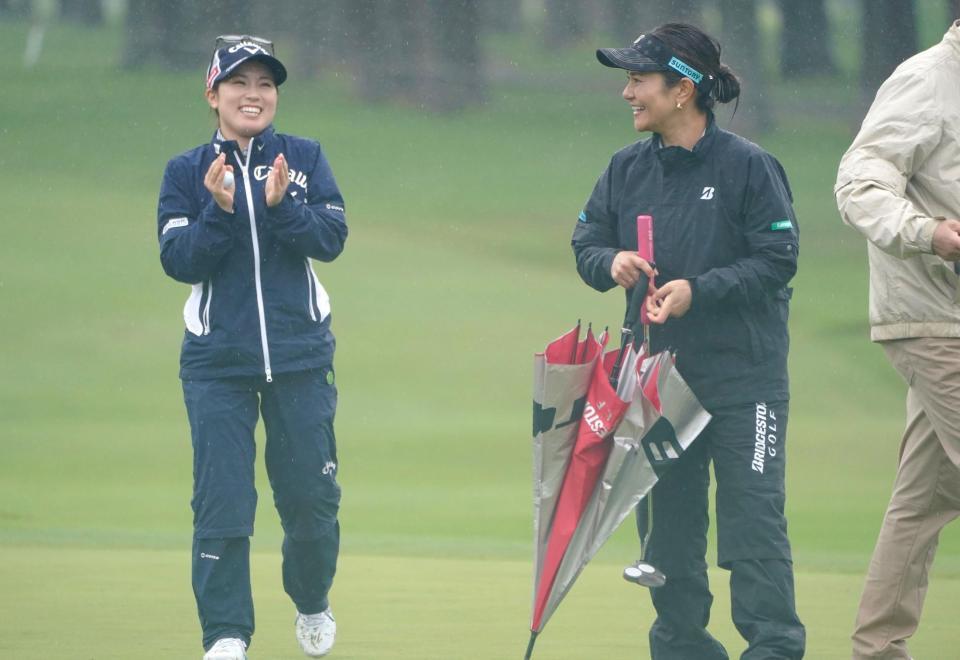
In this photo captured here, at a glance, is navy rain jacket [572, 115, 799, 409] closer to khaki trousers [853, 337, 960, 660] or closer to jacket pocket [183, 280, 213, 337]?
khaki trousers [853, 337, 960, 660]

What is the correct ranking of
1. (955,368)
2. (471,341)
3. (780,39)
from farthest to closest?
(780,39) → (471,341) → (955,368)

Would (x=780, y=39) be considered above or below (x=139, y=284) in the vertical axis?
above

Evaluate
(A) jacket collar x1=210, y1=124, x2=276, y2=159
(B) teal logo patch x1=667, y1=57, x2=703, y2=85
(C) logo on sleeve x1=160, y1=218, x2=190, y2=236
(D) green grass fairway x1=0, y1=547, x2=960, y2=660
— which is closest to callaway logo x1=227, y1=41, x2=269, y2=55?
(A) jacket collar x1=210, y1=124, x2=276, y2=159

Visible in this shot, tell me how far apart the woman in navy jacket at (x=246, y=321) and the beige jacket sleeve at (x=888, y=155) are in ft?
4.85

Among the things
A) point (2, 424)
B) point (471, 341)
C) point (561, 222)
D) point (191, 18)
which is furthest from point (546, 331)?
point (191, 18)

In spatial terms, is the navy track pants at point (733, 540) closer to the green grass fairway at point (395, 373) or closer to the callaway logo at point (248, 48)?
the green grass fairway at point (395, 373)

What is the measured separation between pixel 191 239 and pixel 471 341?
333 inches

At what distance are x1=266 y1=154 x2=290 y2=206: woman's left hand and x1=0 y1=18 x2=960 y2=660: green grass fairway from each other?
1.37 m

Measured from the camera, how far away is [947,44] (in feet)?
16.7

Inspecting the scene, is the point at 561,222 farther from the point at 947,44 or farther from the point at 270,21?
the point at 947,44

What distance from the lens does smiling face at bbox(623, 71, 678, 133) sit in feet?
17.2

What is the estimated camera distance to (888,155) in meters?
4.98

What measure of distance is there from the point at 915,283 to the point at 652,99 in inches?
34.9

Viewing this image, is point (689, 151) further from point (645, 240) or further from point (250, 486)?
point (250, 486)
